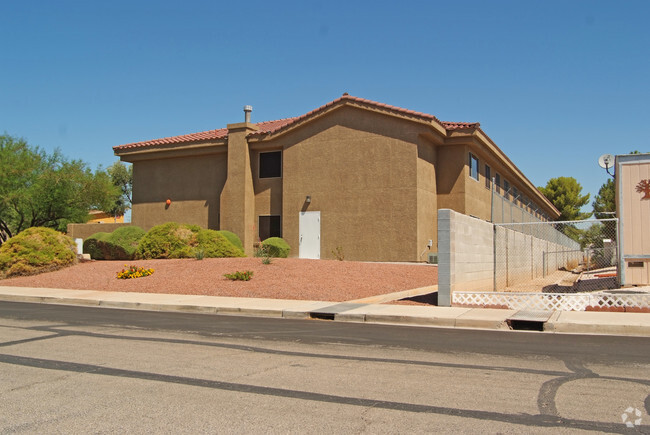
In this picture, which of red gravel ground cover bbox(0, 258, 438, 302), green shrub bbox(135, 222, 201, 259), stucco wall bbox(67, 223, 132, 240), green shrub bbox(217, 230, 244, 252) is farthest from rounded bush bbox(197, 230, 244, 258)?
stucco wall bbox(67, 223, 132, 240)

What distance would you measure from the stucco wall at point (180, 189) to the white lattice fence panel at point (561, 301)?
18550mm

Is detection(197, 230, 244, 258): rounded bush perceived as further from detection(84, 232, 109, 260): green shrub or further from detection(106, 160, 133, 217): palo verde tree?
detection(106, 160, 133, 217): palo verde tree

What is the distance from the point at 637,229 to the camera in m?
14.6

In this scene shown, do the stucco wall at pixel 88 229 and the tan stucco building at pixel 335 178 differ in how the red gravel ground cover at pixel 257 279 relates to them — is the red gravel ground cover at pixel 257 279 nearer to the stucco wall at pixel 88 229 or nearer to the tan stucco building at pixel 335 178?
the tan stucco building at pixel 335 178

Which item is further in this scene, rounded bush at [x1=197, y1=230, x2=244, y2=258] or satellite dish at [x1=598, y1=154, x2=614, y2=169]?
rounded bush at [x1=197, y1=230, x2=244, y2=258]

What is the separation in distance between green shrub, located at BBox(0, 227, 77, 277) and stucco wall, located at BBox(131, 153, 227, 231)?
7.31 m

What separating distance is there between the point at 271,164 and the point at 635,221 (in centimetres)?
1788

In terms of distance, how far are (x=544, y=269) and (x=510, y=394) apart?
75.6 ft

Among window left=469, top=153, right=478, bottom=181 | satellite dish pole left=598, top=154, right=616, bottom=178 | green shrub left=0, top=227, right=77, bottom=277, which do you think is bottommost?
green shrub left=0, top=227, right=77, bottom=277

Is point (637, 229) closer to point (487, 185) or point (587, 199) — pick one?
point (487, 185)

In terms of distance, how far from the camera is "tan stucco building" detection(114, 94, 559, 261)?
2525 cm

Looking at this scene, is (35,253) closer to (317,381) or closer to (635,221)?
(317,381)

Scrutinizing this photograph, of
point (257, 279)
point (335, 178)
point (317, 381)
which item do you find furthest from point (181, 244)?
point (317, 381)

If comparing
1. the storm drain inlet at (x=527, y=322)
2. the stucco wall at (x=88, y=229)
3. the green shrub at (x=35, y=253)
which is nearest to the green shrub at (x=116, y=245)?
the green shrub at (x=35, y=253)
